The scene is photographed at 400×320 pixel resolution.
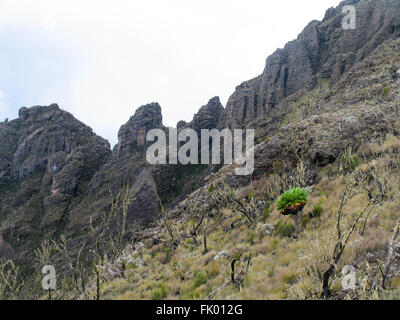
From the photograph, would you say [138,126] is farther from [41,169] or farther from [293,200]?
[293,200]

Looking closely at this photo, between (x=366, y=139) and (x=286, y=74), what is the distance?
68673 millimetres

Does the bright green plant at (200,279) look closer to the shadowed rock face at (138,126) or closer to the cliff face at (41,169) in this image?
the cliff face at (41,169)

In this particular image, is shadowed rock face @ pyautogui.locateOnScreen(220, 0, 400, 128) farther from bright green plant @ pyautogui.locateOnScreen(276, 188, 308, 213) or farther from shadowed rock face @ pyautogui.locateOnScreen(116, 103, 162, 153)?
bright green plant @ pyautogui.locateOnScreen(276, 188, 308, 213)

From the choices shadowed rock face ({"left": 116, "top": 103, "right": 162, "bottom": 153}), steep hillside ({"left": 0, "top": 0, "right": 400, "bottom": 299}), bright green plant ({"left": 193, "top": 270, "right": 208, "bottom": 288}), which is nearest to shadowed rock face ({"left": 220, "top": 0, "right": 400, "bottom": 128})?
steep hillside ({"left": 0, "top": 0, "right": 400, "bottom": 299})

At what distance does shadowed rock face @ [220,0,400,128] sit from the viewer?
4829 cm

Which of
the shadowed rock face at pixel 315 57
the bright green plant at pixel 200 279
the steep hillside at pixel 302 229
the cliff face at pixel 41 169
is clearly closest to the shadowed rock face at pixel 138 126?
the cliff face at pixel 41 169

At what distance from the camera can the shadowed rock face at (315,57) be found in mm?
48291

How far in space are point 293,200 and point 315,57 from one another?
248 feet

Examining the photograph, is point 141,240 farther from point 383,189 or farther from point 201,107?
point 201,107

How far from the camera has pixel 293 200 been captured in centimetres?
772

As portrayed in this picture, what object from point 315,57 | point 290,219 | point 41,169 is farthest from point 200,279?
point 41,169

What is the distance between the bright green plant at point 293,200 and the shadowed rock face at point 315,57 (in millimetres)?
49254
